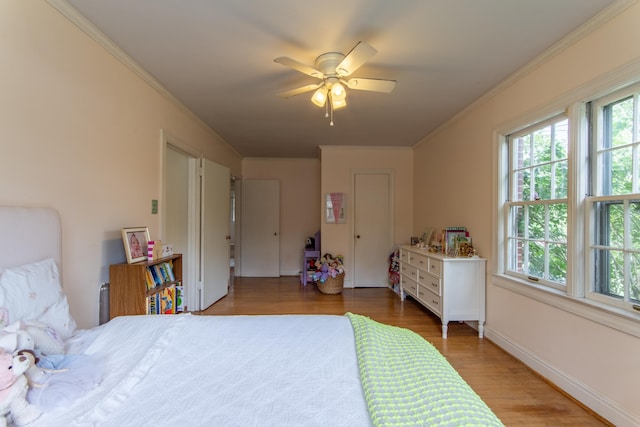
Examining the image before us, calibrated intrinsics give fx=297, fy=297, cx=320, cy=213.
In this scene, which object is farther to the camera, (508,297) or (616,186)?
(508,297)

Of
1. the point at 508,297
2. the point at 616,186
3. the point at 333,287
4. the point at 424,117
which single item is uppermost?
the point at 424,117

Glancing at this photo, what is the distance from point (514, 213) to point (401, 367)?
222 cm

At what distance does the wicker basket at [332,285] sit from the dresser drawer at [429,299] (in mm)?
1344

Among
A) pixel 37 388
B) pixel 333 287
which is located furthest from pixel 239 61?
pixel 333 287

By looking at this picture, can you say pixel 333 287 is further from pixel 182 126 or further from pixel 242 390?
pixel 242 390

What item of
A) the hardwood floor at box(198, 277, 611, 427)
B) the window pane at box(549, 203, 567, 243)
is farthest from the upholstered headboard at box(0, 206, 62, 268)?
the window pane at box(549, 203, 567, 243)

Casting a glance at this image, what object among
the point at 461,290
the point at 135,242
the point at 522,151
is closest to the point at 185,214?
the point at 135,242

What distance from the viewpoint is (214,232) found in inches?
→ 158

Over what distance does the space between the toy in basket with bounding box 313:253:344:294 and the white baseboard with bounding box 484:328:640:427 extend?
2342mm

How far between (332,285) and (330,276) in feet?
0.51

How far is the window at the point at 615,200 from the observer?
1702mm

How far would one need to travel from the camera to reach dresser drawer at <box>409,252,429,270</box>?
3474 millimetres

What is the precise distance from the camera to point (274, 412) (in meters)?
0.93

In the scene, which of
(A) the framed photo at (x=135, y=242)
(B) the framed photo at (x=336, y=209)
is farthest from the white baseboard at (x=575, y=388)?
(A) the framed photo at (x=135, y=242)
